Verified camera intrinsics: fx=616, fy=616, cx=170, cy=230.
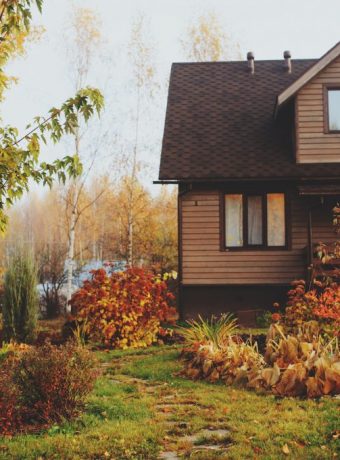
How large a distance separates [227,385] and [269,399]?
3.36 ft

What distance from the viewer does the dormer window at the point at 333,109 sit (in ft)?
Answer: 50.5

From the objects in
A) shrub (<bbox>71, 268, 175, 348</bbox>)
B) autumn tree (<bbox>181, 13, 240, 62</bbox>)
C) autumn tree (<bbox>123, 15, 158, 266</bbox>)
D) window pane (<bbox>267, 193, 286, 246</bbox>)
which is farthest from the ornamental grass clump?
autumn tree (<bbox>181, 13, 240, 62</bbox>)

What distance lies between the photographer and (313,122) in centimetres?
1530

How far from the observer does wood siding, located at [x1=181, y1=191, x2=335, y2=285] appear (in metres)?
15.2

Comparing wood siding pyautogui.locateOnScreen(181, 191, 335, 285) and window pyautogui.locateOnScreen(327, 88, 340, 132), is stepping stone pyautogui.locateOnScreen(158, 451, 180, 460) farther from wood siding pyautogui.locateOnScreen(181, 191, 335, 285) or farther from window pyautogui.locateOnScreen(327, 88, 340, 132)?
window pyautogui.locateOnScreen(327, 88, 340, 132)

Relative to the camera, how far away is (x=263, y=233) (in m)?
15.4

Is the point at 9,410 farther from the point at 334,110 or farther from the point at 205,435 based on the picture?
the point at 334,110

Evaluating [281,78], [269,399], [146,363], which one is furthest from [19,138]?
[281,78]

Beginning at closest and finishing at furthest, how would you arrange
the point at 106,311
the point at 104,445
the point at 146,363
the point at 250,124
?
1. the point at 104,445
2. the point at 146,363
3. the point at 106,311
4. the point at 250,124

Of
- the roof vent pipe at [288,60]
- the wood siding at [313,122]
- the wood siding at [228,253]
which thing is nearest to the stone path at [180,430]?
the wood siding at [228,253]

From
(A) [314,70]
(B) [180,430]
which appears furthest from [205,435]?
(A) [314,70]

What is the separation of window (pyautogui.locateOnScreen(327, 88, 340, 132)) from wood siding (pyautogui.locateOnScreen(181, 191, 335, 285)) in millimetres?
2011

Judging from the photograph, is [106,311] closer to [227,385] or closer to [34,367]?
[227,385]

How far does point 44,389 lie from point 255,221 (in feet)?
34.0
